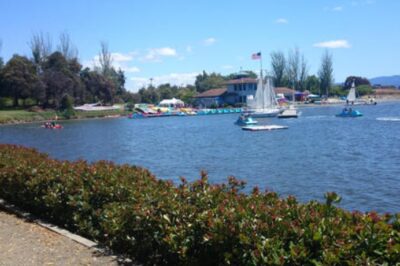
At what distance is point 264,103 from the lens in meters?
84.2

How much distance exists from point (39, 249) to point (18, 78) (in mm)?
101888

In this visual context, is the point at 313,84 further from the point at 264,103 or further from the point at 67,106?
the point at 67,106

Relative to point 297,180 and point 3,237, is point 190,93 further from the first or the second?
point 3,237

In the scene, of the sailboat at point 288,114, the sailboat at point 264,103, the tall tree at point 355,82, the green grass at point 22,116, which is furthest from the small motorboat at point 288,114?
the tall tree at point 355,82

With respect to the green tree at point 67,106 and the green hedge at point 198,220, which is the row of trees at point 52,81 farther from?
the green hedge at point 198,220

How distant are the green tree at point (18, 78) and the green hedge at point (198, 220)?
325 feet

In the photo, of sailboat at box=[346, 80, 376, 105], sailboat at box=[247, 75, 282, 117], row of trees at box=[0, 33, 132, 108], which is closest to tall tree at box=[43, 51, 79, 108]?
row of trees at box=[0, 33, 132, 108]

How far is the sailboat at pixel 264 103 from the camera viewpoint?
82812mm

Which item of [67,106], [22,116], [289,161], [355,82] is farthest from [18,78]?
[355,82]

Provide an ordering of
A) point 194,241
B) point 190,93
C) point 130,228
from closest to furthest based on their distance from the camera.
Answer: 1. point 194,241
2. point 130,228
3. point 190,93

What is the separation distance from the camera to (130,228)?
6668 millimetres

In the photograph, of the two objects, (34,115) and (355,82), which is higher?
(355,82)

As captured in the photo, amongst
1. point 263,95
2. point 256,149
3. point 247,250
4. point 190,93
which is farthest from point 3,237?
point 190,93

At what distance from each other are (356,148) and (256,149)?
25.6 ft
